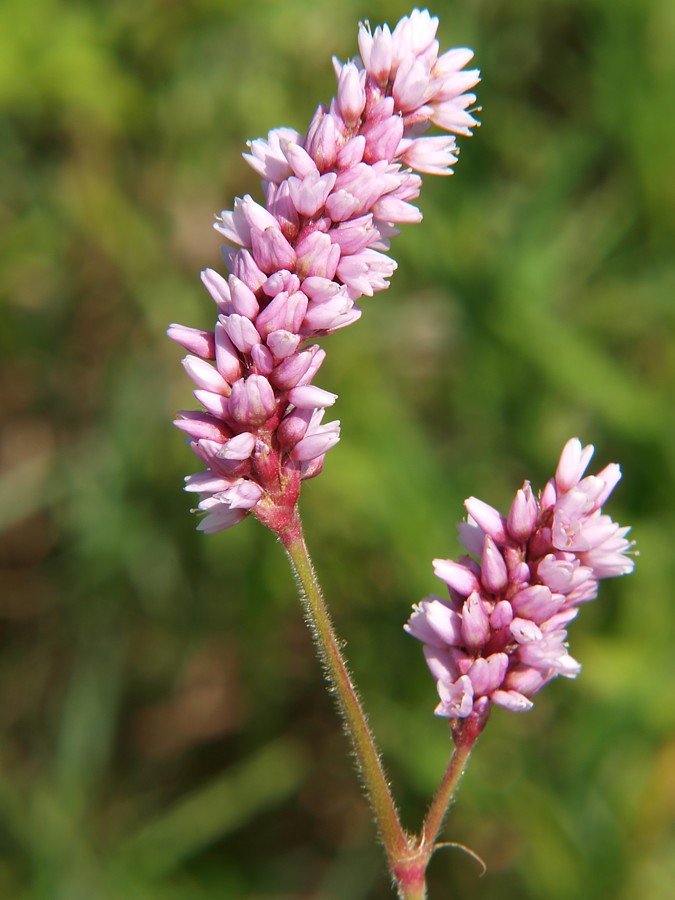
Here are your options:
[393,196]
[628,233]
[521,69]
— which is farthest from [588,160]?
[393,196]

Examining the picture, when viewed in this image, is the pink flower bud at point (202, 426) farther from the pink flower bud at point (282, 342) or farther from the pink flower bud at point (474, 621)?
the pink flower bud at point (474, 621)

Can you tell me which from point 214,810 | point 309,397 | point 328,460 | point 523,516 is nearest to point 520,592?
point 523,516

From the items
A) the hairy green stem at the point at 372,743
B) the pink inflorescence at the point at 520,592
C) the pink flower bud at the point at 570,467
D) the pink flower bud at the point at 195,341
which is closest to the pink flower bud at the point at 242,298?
the pink flower bud at the point at 195,341

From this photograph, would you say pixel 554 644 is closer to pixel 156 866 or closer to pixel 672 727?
pixel 672 727

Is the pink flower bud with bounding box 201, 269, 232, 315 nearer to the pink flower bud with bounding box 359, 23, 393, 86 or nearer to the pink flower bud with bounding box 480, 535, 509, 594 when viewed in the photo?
the pink flower bud with bounding box 359, 23, 393, 86

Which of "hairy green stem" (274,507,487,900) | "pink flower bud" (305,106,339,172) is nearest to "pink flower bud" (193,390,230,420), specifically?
"hairy green stem" (274,507,487,900)

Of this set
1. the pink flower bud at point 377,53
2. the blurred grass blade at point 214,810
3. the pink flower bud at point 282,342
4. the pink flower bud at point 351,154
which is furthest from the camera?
the blurred grass blade at point 214,810
